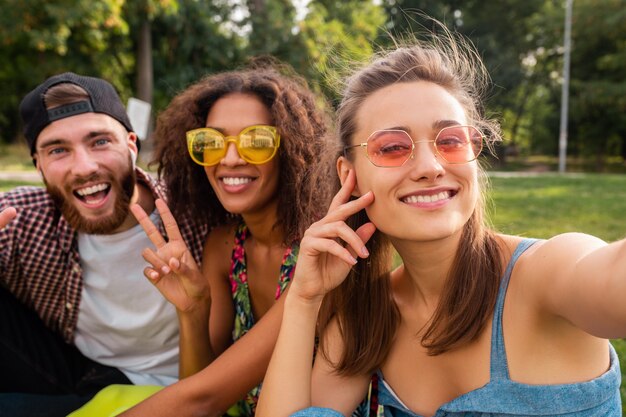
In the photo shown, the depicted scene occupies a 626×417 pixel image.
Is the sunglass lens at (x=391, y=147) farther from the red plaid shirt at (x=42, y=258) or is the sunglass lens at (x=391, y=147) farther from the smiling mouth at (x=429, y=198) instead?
the red plaid shirt at (x=42, y=258)

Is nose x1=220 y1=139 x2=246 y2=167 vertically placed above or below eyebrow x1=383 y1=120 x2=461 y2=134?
below

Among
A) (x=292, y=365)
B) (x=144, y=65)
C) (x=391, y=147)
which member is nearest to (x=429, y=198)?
(x=391, y=147)

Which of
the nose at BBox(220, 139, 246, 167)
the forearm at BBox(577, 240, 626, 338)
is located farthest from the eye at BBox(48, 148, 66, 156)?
the forearm at BBox(577, 240, 626, 338)

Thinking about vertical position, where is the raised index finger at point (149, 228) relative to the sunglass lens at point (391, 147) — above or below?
below

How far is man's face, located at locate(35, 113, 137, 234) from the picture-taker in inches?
126

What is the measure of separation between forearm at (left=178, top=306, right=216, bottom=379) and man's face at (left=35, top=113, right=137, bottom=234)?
0.78 meters

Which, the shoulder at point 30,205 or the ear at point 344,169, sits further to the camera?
the shoulder at point 30,205

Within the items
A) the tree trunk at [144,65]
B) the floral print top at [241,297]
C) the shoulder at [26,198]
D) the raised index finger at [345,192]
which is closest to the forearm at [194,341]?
the floral print top at [241,297]

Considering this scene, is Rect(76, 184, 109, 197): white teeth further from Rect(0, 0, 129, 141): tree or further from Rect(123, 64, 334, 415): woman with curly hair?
Rect(0, 0, 129, 141): tree

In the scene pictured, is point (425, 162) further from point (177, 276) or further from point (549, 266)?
point (177, 276)

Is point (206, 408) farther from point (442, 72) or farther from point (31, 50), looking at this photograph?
point (31, 50)

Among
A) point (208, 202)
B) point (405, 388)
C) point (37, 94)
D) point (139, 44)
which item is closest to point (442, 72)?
point (405, 388)

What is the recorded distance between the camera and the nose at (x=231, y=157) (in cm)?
297

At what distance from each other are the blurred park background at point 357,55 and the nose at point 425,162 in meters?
0.80
